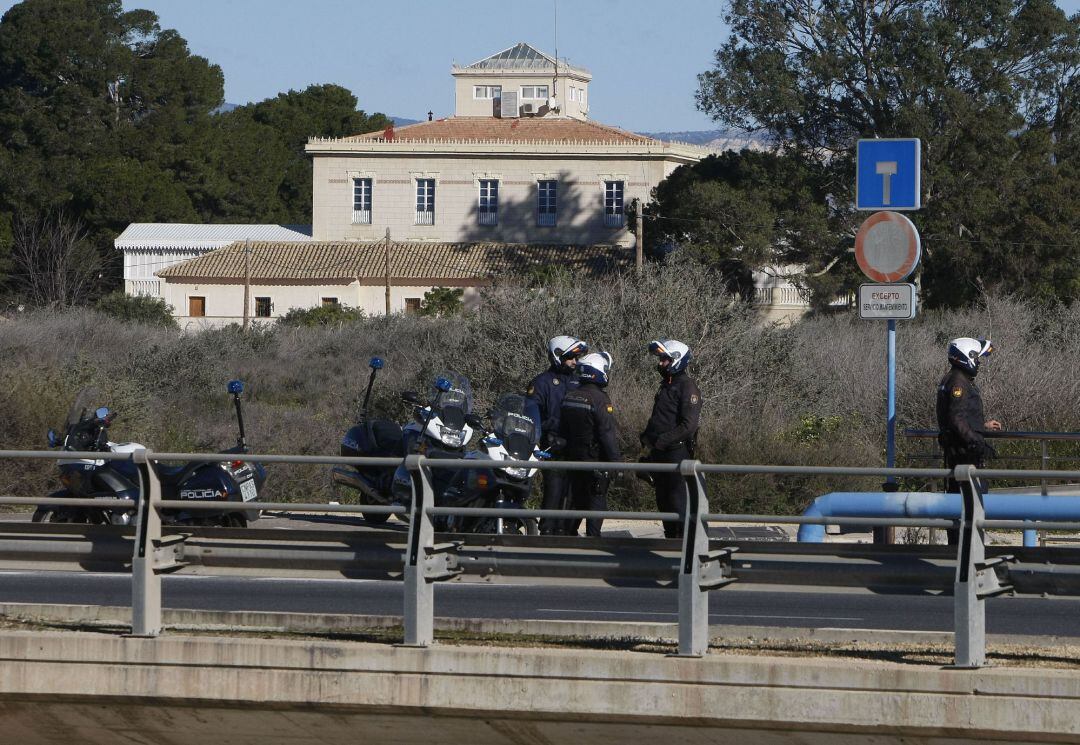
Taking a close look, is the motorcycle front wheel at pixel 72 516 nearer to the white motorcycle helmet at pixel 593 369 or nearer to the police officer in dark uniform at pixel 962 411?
the white motorcycle helmet at pixel 593 369

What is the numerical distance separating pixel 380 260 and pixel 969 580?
2549 inches

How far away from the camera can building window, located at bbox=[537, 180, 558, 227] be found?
75.0 m

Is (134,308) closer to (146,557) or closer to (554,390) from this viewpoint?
(554,390)

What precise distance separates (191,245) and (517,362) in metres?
55.8

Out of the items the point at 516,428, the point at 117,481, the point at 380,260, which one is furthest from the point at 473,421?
the point at 380,260

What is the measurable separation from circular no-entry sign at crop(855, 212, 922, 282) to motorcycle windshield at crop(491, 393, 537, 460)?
2946 mm

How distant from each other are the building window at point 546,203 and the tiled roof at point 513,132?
2.10m

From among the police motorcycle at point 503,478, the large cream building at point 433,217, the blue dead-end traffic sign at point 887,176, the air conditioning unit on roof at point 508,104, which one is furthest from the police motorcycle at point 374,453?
the air conditioning unit on roof at point 508,104

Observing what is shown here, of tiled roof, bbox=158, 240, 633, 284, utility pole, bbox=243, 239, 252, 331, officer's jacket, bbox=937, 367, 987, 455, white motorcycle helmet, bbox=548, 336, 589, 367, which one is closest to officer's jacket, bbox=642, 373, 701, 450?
white motorcycle helmet, bbox=548, 336, 589, 367

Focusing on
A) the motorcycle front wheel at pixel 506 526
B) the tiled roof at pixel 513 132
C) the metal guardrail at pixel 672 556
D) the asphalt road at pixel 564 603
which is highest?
the tiled roof at pixel 513 132

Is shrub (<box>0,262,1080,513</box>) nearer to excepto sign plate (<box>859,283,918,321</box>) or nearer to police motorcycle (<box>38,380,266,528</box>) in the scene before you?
excepto sign plate (<box>859,283,918,321</box>)

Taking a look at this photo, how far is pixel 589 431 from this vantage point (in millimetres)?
12898

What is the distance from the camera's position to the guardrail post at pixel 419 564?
7594 millimetres

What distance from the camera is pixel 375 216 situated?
246 feet
